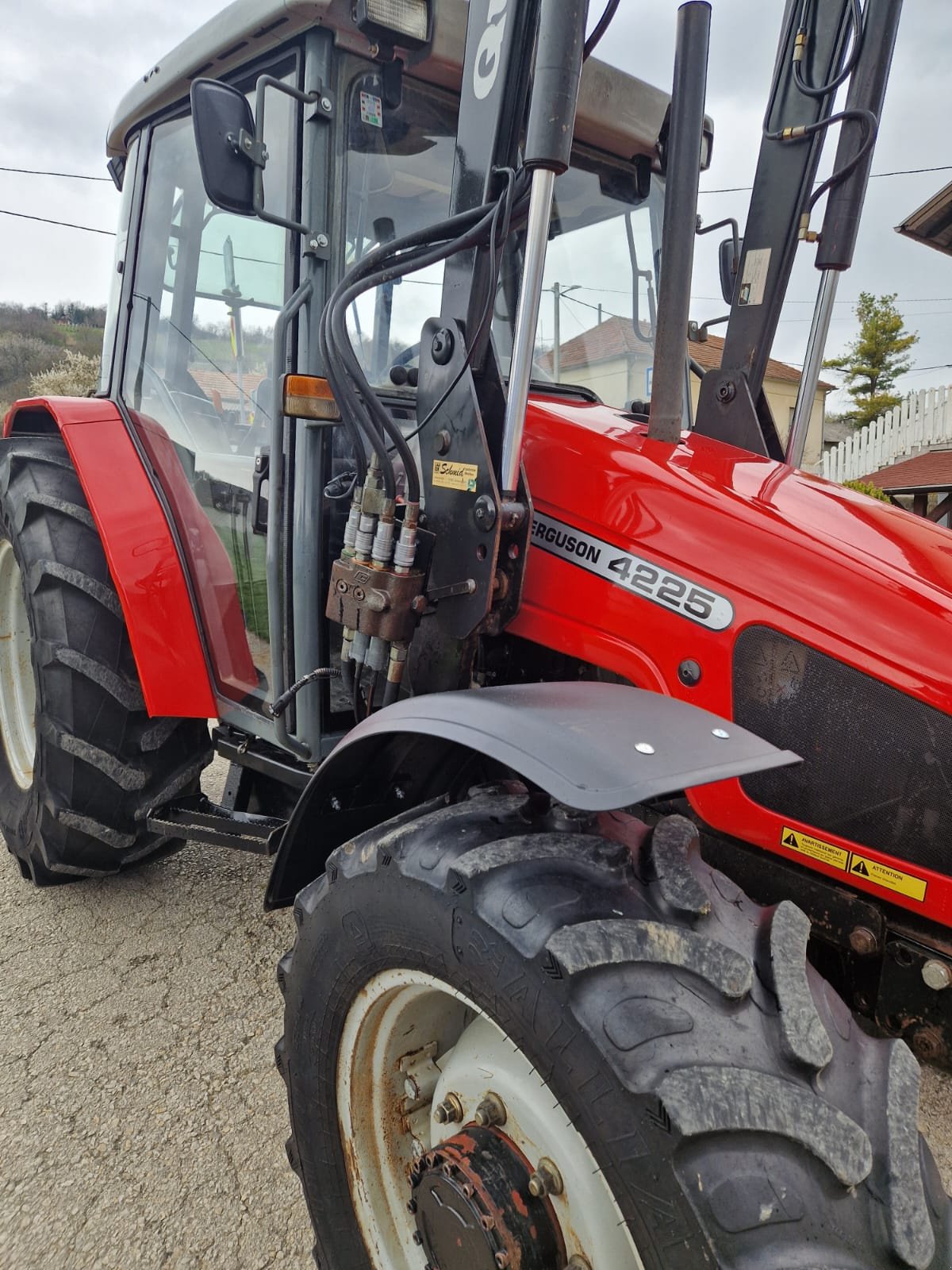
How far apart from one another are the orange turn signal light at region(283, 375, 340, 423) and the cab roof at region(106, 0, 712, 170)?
672 mm

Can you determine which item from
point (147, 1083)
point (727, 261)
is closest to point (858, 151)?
point (727, 261)

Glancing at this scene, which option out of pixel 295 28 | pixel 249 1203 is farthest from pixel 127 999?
pixel 295 28

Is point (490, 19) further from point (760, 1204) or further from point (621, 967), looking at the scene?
point (760, 1204)

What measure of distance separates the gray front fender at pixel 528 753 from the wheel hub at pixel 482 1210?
50cm

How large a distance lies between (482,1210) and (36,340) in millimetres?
28300

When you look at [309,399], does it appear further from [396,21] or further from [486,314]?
[396,21]

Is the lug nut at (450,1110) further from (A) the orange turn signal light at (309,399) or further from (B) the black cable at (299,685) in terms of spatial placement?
(A) the orange turn signal light at (309,399)

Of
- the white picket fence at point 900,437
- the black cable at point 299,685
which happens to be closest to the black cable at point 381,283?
the black cable at point 299,685

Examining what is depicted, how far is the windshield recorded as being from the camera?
6.26 feet

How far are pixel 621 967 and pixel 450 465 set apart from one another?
0.93 metres

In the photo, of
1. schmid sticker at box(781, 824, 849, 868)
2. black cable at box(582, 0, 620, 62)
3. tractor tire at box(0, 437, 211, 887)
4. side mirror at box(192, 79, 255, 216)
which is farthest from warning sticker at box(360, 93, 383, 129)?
schmid sticker at box(781, 824, 849, 868)

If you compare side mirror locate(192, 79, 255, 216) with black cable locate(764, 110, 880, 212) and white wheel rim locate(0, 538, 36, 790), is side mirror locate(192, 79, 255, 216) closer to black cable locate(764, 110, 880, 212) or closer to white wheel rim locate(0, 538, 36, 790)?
black cable locate(764, 110, 880, 212)

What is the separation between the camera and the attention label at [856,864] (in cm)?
123

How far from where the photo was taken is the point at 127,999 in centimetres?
224
